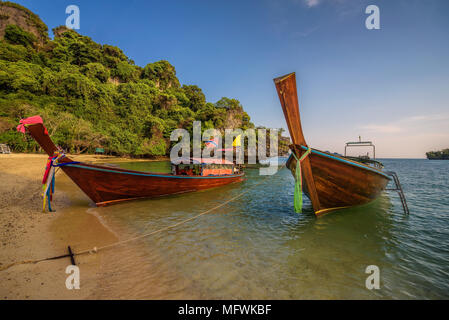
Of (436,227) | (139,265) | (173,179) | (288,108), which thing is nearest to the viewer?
(139,265)

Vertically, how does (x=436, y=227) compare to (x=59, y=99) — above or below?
below

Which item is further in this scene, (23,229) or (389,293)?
(23,229)

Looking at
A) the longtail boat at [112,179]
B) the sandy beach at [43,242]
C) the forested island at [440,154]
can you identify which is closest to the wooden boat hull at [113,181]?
the longtail boat at [112,179]

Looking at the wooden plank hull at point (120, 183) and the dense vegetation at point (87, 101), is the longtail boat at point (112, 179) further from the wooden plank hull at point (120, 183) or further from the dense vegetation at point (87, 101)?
the dense vegetation at point (87, 101)

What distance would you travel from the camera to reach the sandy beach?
299 centimetres

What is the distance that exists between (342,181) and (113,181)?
9.90 meters

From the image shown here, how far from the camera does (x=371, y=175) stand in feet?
22.4

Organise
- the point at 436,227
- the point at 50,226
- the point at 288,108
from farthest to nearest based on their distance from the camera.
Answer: the point at 436,227, the point at 50,226, the point at 288,108

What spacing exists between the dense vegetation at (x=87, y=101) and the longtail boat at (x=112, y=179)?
32677 millimetres

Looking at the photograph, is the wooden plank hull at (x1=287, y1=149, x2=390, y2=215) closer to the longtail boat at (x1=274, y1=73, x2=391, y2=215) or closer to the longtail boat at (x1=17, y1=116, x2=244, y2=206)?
the longtail boat at (x1=274, y1=73, x2=391, y2=215)
